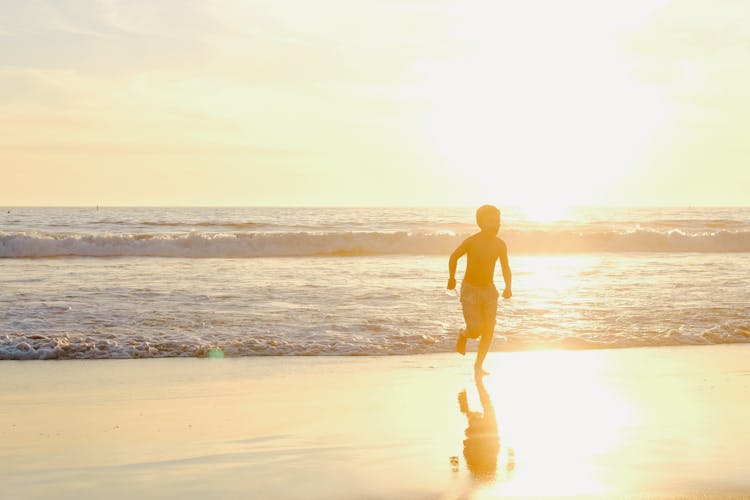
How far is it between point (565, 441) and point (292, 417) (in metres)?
2.25

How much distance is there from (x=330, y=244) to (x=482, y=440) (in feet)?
90.5

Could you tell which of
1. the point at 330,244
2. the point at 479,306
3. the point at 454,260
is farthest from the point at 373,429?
the point at 330,244

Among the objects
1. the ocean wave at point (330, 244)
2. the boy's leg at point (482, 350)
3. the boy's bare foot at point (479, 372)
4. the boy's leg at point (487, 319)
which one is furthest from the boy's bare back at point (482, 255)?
the ocean wave at point (330, 244)

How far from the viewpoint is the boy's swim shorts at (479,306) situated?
9.09 meters

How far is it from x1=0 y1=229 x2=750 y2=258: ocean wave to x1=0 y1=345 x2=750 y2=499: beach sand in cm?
2289

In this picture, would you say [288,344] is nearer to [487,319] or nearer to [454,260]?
[487,319]

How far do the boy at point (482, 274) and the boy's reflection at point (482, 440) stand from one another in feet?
3.59

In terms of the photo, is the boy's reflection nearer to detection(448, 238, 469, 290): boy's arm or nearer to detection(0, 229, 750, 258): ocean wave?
detection(448, 238, 469, 290): boy's arm

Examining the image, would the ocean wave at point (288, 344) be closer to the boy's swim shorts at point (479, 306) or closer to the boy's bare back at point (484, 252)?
the boy's swim shorts at point (479, 306)

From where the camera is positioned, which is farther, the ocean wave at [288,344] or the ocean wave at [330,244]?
the ocean wave at [330,244]

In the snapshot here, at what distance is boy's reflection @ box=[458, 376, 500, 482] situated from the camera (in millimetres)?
5673

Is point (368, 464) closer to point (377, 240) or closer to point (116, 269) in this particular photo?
point (116, 269)

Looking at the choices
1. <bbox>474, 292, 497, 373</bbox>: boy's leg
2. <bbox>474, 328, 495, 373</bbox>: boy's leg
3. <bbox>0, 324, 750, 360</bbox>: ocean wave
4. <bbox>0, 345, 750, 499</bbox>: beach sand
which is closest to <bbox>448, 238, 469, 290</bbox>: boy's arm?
<bbox>474, 292, 497, 373</bbox>: boy's leg

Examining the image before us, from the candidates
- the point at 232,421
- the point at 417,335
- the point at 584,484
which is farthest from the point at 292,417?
the point at 417,335
